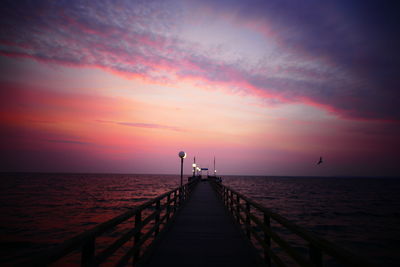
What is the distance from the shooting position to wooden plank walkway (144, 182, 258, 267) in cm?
435

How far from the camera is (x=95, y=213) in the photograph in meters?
18.4

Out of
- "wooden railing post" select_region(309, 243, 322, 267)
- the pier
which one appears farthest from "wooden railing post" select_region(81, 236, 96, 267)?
"wooden railing post" select_region(309, 243, 322, 267)

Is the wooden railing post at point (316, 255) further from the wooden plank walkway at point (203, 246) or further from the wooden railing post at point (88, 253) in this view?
the wooden railing post at point (88, 253)

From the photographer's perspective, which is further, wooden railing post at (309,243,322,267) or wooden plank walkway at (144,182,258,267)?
wooden plank walkway at (144,182,258,267)

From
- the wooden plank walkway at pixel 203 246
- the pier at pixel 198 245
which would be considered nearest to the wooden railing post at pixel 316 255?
the pier at pixel 198 245

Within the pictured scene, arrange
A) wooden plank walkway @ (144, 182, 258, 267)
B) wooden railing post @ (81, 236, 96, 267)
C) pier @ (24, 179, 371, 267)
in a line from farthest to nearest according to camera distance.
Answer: wooden plank walkway @ (144, 182, 258, 267), wooden railing post @ (81, 236, 96, 267), pier @ (24, 179, 371, 267)

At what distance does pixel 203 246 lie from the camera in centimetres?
523

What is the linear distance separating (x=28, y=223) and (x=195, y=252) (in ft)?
51.6

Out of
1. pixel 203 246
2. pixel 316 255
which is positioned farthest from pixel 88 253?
pixel 203 246

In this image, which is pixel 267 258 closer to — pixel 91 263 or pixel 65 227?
pixel 91 263

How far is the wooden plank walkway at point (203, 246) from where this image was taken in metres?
4.35

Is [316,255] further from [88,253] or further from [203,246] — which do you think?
[203,246]

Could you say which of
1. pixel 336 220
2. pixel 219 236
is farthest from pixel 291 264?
pixel 336 220

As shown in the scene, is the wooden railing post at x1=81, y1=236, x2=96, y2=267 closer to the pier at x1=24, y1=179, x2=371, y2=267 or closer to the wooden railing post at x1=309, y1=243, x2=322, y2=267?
the pier at x1=24, y1=179, x2=371, y2=267
